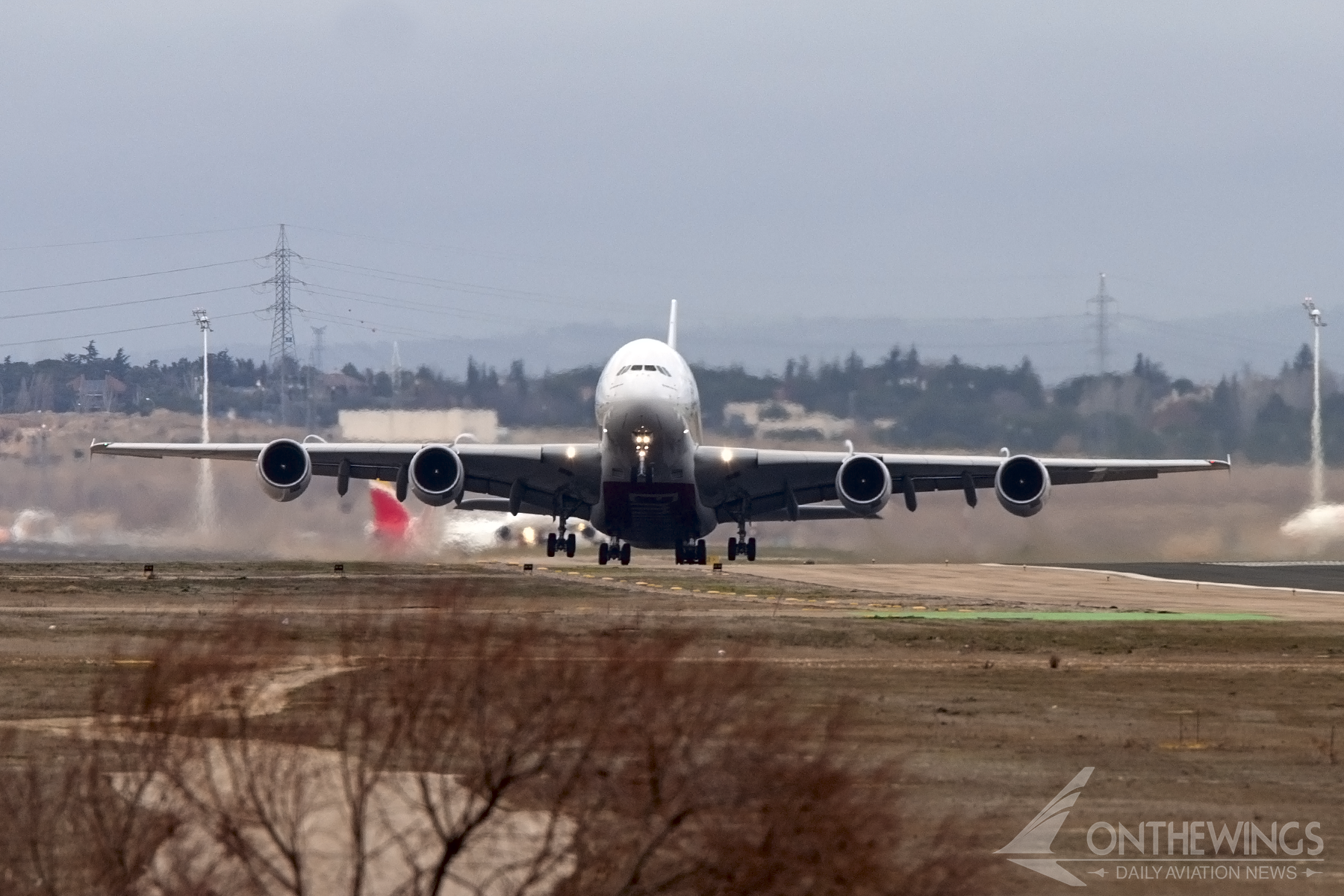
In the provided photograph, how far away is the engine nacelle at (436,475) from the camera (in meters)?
39.1

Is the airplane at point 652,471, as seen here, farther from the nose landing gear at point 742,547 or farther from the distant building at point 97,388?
the distant building at point 97,388

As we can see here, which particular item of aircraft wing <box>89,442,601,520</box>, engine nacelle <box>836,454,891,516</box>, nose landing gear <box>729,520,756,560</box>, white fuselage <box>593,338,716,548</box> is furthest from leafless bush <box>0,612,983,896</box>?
nose landing gear <box>729,520,756,560</box>

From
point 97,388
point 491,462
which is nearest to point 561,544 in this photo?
point 491,462

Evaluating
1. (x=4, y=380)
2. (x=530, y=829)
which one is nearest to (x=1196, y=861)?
(x=530, y=829)

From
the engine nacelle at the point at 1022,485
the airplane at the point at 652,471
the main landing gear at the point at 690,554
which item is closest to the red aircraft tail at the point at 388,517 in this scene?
the airplane at the point at 652,471

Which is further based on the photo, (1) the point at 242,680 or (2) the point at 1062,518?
(2) the point at 1062,518

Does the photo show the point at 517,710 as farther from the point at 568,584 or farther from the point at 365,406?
the point at 365,406

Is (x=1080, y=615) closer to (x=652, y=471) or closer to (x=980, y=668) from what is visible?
(x=980, y=668)

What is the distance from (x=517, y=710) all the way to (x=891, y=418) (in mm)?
40697

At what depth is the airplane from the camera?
3800cm

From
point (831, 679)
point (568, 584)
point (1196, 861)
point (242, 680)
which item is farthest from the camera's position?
point (568, 584)

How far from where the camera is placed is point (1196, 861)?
9.71 metres

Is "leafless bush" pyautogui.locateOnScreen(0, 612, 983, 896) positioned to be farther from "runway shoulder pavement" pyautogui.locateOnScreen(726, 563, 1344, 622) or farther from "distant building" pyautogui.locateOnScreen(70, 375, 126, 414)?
"distant building" pyautogui.locateOnScreen(70, 375, 126, 414)

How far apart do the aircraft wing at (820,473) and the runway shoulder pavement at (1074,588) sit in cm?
188
